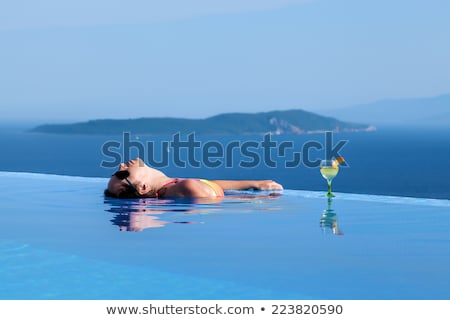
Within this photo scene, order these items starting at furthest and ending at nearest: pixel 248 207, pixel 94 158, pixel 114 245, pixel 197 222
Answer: pixel 94 158
pixel 248 207
pixel 197 222
pixel 114 245

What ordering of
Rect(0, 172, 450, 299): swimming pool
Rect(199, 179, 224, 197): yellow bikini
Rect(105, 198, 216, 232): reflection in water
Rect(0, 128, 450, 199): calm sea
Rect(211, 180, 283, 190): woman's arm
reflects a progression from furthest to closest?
Rect(0, 128, 450, 199): calm sea, Rect(211, 180, 283, 190): woman's arm, Rect(199, 179, 224, 197): yellow bikini, Rect(105, 198, 216, 232): reflection in water, Rect(0, 172, 450, 299): swimming pool

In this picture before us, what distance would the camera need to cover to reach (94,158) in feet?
238

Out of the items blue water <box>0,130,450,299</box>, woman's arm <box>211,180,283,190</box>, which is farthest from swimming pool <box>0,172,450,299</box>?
woman's arm <box>211,180,283,190</box>

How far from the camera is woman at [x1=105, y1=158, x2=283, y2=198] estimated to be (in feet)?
23.1

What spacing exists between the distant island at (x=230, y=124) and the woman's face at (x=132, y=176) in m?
80.7

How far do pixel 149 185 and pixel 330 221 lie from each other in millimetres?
1942

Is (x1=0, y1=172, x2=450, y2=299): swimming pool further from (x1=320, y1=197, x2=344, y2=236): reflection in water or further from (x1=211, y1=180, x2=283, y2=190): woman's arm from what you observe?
(x1=211, y1=180, x2=283, y2=190): woman's arm

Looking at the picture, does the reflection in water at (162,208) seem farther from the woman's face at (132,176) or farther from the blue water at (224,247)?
the woman's face at (132,176)

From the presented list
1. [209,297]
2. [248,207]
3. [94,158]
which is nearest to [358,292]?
[209,297]

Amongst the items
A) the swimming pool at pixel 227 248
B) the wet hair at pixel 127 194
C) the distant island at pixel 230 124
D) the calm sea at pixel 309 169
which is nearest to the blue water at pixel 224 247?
the swimming pool at pixel 227 248

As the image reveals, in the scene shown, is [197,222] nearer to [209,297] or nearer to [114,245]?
[114,245]

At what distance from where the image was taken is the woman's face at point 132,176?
7.02 metres

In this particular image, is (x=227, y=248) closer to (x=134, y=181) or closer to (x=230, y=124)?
(x=134, y=181)
